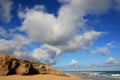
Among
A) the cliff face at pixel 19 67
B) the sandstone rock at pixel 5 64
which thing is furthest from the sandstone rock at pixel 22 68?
the sandstone rock at pixel 5 64

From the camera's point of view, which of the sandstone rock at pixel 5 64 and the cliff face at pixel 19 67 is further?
the cliff face at pixel 19 67

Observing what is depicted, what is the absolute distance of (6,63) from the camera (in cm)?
1923

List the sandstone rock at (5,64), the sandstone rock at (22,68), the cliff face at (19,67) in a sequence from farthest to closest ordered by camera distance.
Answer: the sandstone rock at (22,68) < the cliff face at (19,67) < the sandstone rock at (5,64)

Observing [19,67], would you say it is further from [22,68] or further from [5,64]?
[5,64]

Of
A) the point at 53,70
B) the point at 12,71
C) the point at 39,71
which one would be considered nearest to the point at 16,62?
the point at 12,71

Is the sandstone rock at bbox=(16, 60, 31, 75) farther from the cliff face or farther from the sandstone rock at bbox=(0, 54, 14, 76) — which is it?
the sandstone rock at bbox=(0, 54, 14, 76)

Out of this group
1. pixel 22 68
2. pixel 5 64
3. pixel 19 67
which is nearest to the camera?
pixel 5 64

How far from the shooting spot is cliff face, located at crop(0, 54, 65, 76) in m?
19.2

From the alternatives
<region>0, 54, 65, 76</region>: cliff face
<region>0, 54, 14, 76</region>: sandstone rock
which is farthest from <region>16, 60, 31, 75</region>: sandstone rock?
<region>0, 54, 14, 76</region>: sandstone rock

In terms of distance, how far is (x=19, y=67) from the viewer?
Answer: 20.7 metres

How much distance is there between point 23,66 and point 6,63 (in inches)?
89.4

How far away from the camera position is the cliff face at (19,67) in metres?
19.2

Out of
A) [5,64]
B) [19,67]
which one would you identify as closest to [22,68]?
[19,67]

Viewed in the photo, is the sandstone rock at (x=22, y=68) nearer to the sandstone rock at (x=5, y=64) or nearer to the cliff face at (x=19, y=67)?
the cliff face at (x=19, y=67)
